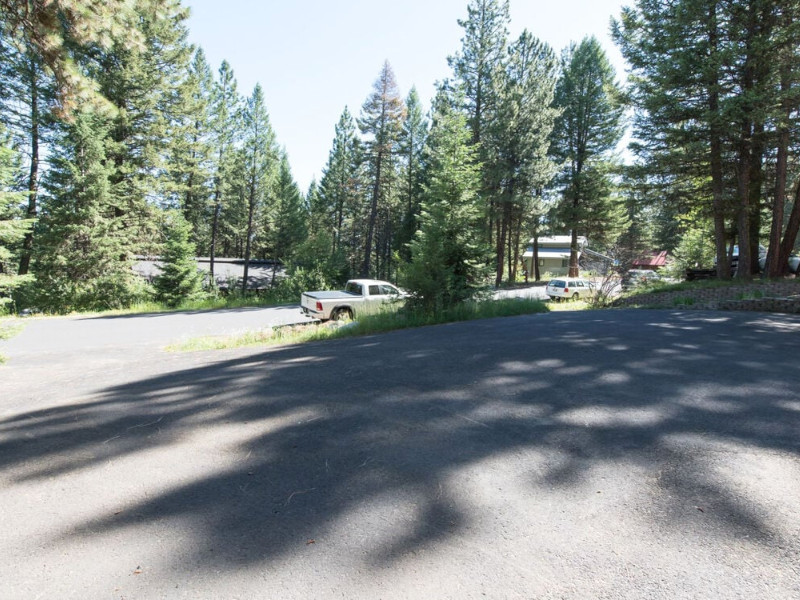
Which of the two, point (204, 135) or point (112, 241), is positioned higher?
point (204, 135)

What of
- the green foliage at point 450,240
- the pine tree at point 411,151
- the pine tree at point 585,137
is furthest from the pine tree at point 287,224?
the green foliage at point 450,240

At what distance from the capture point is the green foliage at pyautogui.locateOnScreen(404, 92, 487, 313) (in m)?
12.0

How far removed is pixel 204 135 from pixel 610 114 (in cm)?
3214

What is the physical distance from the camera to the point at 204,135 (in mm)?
32156

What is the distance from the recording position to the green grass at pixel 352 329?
9672 millimetres

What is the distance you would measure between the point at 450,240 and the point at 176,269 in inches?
Result: 708

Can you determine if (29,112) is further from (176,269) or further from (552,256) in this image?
(552,256)

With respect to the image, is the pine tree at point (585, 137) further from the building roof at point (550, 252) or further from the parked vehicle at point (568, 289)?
the building roof at point (550, 252)

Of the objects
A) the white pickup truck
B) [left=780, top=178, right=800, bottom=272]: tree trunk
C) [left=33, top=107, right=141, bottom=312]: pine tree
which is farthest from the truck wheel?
[left=780, top=178, right=800, bottom=272]: tree trunk

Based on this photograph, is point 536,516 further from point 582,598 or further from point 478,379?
point 478,379

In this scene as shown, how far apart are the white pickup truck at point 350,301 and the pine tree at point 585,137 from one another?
23.0m

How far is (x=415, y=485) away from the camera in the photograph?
2670 millimetres

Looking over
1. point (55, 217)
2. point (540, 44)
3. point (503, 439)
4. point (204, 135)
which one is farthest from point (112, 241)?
point (540, 44)

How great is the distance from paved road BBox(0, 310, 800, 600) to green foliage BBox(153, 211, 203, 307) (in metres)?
20.3
